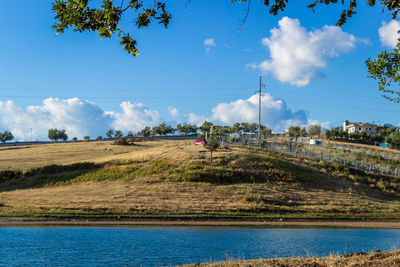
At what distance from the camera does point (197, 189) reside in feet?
178

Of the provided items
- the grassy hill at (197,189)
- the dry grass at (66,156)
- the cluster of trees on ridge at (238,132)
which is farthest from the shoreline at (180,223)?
the cluster of trees on ridge at (238,132)

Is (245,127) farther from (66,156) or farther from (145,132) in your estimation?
(66,156)

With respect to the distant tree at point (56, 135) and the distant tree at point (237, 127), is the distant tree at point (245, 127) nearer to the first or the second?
the distant tree at point (237, 127)

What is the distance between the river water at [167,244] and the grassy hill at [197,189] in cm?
760

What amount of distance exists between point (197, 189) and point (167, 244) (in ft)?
81.2

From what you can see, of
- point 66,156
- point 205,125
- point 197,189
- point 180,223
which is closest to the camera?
point 180,223

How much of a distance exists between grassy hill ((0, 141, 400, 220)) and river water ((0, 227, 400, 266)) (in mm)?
7602

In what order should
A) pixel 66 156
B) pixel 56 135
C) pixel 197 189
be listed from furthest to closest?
1. pixel 56 135
2. pixel 66 156
3. pixel 197 189

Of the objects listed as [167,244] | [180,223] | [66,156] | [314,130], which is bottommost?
[180,223]

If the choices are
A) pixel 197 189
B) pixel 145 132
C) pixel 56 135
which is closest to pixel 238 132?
pixel 145 132

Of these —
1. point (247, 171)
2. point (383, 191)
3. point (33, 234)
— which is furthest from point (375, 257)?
point (383, 191)

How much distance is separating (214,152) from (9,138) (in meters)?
155

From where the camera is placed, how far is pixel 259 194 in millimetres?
52781

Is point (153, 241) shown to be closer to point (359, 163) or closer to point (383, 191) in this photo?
point (383, 191)
